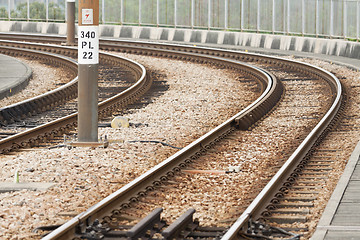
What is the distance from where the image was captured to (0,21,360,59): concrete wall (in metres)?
34.9

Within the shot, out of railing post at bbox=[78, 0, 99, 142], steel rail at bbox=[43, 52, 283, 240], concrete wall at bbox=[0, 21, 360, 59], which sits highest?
railing post at bbox=[78, 0, 99, 142]

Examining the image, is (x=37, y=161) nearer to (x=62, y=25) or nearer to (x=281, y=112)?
(x=281, y=112)

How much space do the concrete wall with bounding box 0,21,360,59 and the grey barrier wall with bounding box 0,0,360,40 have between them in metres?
1.14

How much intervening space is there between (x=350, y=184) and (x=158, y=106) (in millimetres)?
9920

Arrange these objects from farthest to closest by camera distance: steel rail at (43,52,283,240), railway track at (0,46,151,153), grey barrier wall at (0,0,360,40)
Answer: grey barrier wall at (0,0,360,40) → railway track at (0,46,151,153) → steel rail at (43,52,283,240)

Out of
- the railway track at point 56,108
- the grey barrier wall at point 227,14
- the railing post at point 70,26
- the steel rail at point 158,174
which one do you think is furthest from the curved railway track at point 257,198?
the railing post at point 70,26

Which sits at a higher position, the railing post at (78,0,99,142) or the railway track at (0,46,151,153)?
the railing post at (78,0,99,142)

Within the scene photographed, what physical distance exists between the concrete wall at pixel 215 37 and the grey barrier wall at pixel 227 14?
1.14 metres

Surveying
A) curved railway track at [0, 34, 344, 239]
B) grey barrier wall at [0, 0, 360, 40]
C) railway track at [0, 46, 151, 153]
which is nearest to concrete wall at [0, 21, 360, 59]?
grey barrier wall at [0, 0, 360, 40]

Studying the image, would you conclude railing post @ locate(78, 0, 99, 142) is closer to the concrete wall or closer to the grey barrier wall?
the concrete wall

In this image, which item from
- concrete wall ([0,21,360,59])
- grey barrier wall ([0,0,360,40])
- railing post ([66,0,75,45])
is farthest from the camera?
railing post ([66,0,75,45])

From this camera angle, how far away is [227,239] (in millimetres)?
7582

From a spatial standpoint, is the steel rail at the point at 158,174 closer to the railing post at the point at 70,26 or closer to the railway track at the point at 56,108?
the railway track at the point at 56,108

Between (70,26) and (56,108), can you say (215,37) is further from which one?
(56,108)
